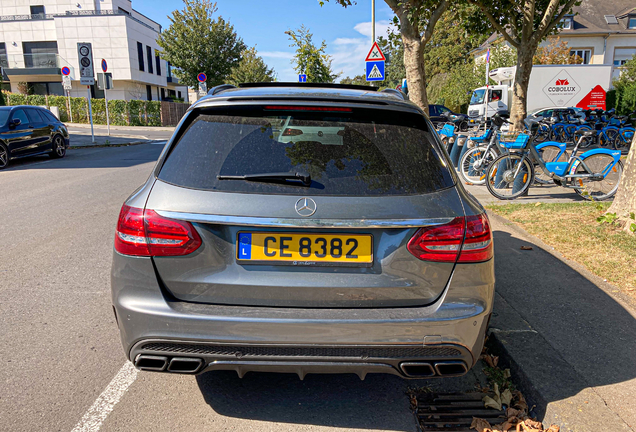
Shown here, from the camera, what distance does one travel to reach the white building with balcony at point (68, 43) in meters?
47.8

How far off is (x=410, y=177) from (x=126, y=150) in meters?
19.0

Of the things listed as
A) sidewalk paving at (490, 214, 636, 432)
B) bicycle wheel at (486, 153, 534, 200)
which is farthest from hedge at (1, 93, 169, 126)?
sidewalk paving at (490, 214, 636, 432)

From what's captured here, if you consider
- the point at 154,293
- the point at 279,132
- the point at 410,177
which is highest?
the point at 279,132

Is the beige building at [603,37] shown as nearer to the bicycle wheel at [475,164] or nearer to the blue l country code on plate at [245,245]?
the bicycle wheel at [475,164]

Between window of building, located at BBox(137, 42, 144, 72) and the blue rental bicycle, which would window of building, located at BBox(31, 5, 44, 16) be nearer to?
window of building, located at BBox(137, 42, 144, 72)

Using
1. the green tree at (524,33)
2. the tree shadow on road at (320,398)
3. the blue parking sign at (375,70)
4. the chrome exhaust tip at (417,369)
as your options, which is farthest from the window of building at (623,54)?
the chrome exhaust tip at (417,369)

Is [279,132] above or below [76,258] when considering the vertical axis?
above

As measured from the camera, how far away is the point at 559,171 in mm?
8234

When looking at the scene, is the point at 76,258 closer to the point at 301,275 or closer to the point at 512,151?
the point at 301,275

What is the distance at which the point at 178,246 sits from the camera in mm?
2385

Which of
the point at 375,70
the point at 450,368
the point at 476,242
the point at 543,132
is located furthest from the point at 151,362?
the point at 543,132

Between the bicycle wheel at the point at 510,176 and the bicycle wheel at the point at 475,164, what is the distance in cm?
147

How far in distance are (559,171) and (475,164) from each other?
7.33ft

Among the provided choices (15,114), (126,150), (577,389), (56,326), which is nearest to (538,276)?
(577,389)
